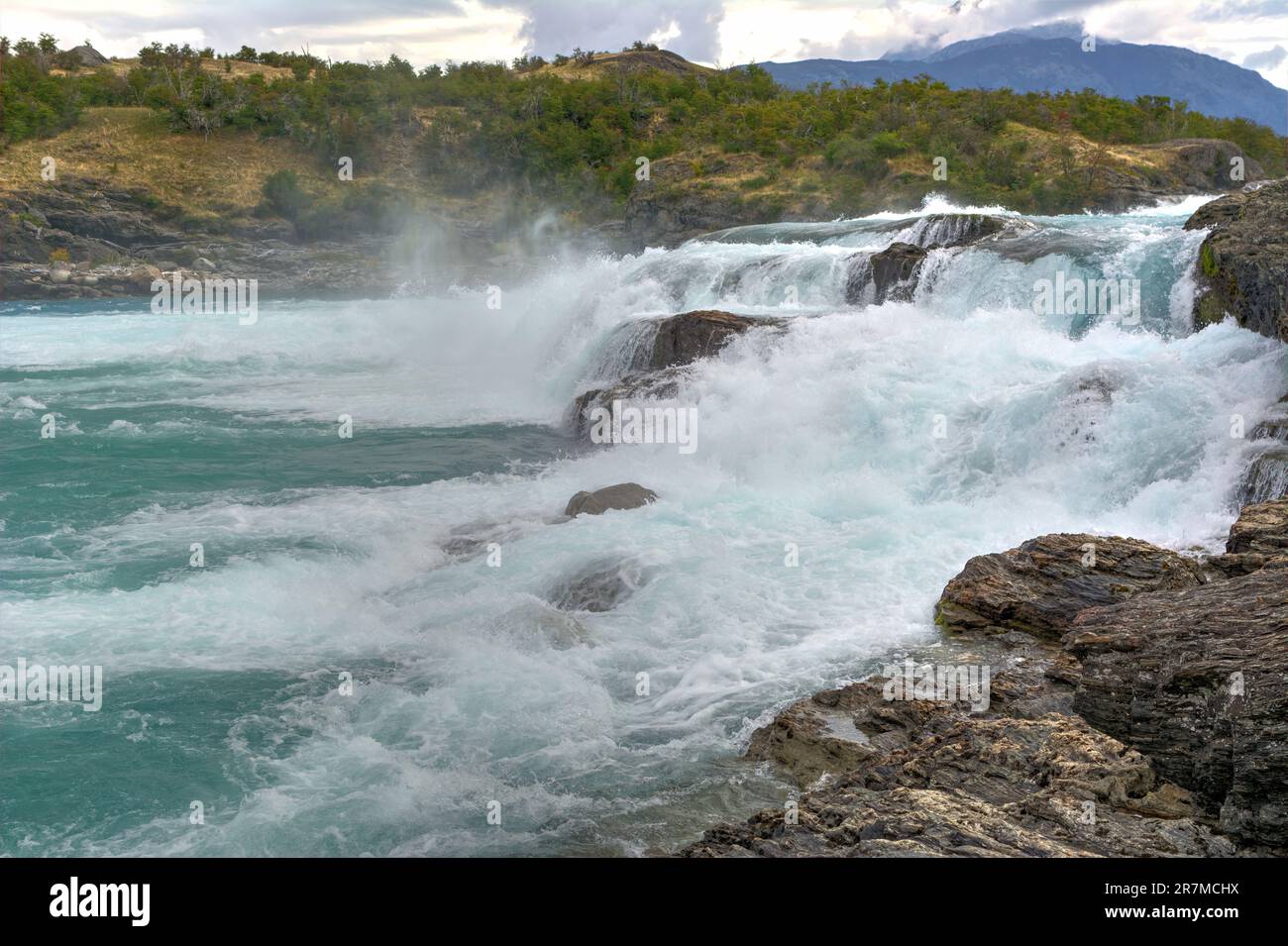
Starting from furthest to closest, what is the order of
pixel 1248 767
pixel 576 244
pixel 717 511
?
1. pixel 576 244
2. pixel 717 511
3. pixel 1248 767

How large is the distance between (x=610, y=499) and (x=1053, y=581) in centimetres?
525

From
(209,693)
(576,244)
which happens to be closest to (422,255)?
(576,244)

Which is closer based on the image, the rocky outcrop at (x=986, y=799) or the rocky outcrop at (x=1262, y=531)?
the rocky outcrop at (x=986, y=799)

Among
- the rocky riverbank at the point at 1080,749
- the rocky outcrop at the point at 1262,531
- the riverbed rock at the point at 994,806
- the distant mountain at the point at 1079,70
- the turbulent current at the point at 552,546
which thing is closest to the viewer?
the riverbed rock at the point at 994,806

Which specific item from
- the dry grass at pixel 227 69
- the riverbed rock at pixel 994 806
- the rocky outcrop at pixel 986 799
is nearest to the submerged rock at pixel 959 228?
the rocky outcrop at pixel 986 799

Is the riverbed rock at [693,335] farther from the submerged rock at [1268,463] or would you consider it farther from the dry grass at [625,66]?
the dry grass at [625,66]

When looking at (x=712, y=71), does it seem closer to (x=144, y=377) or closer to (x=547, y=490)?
(x=144, y=377)

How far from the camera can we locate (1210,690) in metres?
4.81

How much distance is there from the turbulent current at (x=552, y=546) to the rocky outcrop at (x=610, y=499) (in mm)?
281

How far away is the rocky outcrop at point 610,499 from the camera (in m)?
11.7

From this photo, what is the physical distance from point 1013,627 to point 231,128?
56223mm

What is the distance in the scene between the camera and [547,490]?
1327 cm

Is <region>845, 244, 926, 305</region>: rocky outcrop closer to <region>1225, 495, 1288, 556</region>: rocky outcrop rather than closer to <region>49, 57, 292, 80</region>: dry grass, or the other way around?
<region>1225, 495, 1288, 556</region>: rocky outcrop

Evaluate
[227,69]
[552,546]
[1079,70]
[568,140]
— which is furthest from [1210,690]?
[1079,70]
